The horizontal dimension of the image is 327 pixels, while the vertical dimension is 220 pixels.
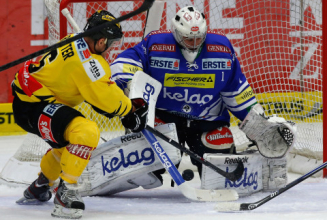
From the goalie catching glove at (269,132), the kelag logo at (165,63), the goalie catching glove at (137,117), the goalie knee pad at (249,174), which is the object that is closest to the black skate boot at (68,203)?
the goalie catching glove at (137,117)

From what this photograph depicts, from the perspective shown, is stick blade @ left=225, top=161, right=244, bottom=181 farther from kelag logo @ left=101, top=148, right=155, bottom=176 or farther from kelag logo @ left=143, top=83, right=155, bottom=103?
kelag logo @ left=143, top=83, right=155, bottom=103

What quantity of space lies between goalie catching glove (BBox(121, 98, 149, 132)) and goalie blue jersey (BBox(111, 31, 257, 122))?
1.41 ft

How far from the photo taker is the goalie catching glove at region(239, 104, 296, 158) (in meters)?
3.75

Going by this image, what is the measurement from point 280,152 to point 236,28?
1.53 m

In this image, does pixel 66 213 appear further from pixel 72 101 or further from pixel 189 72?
pixel 189 72

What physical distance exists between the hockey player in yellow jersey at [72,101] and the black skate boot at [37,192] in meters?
0.22

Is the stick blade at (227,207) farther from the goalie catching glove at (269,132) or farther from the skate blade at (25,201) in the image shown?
the skate blade at (25,201)

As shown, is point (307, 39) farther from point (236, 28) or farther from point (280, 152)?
point (280, 152)

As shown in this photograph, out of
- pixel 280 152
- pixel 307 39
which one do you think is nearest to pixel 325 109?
pixel 280 152

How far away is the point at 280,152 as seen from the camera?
3797 mm

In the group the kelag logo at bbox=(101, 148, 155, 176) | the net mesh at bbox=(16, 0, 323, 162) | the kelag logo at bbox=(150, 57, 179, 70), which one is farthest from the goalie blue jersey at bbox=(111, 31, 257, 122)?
the net mesh at bbox=(16, 0, 323, 162)

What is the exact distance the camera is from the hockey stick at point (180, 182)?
11.6 feet

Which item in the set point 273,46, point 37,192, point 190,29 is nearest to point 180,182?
point 37,192

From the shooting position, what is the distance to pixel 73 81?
3.21 m
